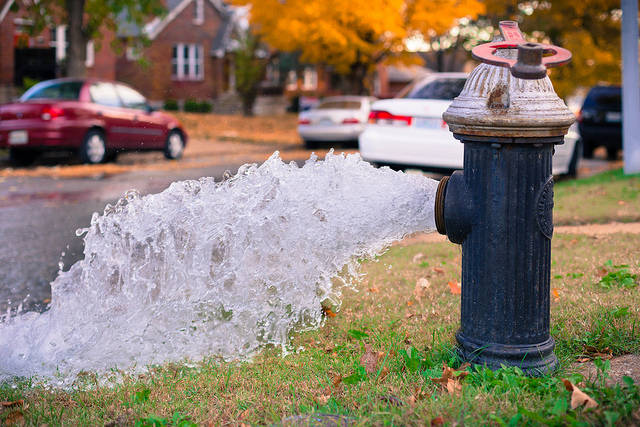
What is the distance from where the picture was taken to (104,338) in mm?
3848

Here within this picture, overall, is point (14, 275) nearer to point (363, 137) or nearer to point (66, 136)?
point (363, 137)


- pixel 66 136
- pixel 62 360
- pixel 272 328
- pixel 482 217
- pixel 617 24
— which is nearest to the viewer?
pixel 482 217

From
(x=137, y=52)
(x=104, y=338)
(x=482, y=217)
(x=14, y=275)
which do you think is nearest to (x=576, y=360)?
(x=482, y=217)

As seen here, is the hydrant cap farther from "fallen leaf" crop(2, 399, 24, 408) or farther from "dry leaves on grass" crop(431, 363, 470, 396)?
"fallen leaf" crop(2, 399, 24, 408)

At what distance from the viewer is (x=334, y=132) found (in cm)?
1762

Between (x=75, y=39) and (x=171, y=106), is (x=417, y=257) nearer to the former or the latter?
(x=75, y=39)

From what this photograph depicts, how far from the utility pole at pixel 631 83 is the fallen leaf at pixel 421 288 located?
6623 mm

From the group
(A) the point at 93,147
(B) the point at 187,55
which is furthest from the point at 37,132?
(B) the point at 187,55

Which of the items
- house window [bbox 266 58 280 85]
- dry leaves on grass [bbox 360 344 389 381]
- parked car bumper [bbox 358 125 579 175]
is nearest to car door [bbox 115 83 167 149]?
parked car bumper [bbox 358 125 579 175]

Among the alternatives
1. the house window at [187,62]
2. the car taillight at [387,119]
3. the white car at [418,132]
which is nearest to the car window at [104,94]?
the white car at [418,132]

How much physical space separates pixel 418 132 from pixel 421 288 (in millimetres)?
5111

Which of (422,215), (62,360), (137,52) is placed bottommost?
(62,360)

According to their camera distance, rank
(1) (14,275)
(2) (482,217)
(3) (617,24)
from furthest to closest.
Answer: (3) (617,24), (1) (14,275), (2) (482,217)

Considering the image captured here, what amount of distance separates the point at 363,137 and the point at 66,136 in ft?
19.8
